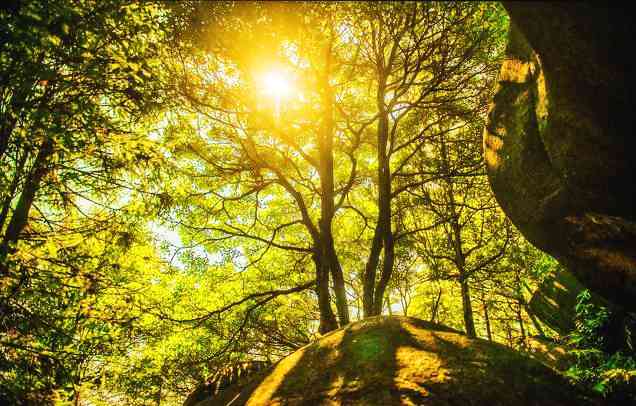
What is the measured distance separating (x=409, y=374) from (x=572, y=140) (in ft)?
11.3

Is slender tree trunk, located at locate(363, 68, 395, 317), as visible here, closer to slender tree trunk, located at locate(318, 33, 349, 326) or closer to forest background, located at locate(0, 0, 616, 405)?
forest background, located at locate(0, 0, 616, 405)

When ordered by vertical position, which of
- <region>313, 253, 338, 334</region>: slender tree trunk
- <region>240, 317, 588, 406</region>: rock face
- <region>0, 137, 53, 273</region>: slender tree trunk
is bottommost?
<region>240, 317, 588, 406</region>: rock face

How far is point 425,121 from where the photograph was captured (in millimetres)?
8828

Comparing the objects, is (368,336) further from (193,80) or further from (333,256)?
(193,80)

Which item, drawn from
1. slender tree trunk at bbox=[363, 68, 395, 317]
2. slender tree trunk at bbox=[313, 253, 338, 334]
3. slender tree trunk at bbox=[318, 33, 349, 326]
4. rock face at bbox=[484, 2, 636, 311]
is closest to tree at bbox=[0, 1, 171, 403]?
slender tree trunk at bbox=[318, 33, 349, 326]

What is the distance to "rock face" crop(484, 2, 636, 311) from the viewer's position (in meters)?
2.76

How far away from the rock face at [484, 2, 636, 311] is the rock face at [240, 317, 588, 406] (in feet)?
5.65

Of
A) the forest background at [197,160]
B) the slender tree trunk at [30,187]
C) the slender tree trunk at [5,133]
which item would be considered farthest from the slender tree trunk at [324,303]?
the slender tree trunk at [5,133]

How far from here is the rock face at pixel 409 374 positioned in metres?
2.96

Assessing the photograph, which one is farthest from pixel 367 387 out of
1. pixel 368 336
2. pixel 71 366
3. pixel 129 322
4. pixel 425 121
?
pixel 425 121

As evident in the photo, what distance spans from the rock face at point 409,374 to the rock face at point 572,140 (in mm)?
1723

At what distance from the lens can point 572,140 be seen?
3.46m

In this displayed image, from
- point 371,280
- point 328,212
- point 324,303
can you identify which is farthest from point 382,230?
point 324,303

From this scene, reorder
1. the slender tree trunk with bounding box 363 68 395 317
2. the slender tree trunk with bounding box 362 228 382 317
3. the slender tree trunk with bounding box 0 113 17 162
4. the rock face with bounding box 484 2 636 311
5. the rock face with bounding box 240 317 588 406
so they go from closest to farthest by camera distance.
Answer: the rock face with bounding box 484 2 636 311, the rock face with bounding box 240 317 588 406, the slender tree trunk with bounding box 0 113 17 162, the slender tree trunk with bounding box 363 68 395 317, the slender tree trunk with bounding box 362 228 382 317
